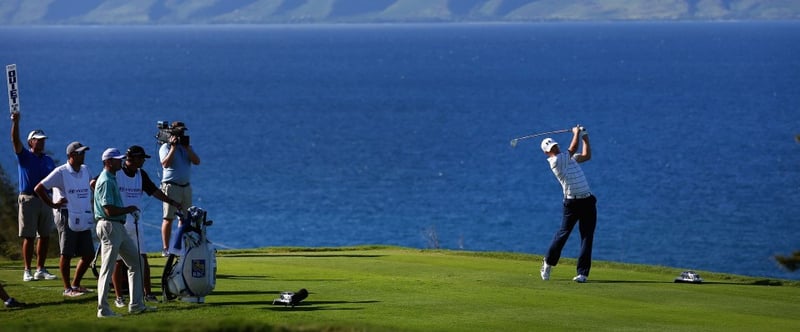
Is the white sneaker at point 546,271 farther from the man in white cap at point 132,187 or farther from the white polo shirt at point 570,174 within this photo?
the man in white cap at point 132,187

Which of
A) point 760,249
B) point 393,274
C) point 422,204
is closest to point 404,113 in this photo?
point 422,204

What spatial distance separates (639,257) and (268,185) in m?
25.3

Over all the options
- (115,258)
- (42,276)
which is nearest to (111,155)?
(115,258)

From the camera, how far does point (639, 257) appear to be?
4878 cm

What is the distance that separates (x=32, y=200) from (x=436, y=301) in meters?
5.37

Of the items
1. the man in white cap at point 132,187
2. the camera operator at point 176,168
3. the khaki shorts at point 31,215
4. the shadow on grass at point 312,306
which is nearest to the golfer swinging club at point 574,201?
the shadow on grass at point 312,306

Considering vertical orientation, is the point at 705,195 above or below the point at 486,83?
below

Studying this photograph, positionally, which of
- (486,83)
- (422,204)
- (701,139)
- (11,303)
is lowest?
(11,303)

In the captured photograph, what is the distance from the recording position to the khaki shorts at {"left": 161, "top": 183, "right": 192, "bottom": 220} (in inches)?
741

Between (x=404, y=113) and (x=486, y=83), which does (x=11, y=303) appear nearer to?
A: (x=404, y=113)

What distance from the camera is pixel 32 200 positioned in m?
17.4

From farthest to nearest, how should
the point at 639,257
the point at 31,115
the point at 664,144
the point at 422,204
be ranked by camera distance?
1. the point at 31,115
2. the point at 664,144
3. the point at 422,204
4. the point at 639,257

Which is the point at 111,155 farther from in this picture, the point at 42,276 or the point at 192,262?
the point at 42,276

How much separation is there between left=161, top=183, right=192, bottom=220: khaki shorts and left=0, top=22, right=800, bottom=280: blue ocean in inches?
579
